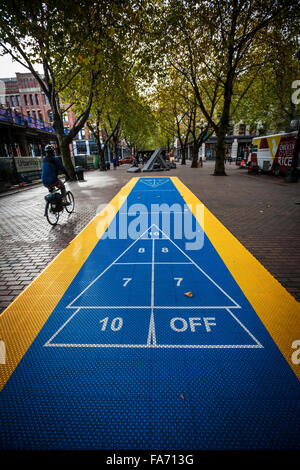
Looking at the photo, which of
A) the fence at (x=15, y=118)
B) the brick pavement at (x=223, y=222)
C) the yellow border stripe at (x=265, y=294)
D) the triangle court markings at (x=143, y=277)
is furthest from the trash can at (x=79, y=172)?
the yellow border stripe at (x=265, y=294)

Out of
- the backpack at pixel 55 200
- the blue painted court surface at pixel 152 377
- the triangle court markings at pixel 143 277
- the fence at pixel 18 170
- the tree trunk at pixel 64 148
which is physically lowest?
the blue painted court surface at pixel 152 377

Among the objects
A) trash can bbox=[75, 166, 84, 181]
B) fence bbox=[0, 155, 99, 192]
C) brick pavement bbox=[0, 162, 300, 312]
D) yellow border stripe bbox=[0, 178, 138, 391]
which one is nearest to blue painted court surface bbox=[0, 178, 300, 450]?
yellow border stripe bbox=[0, 178, 138, 391]

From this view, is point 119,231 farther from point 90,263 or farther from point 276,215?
point 276,215

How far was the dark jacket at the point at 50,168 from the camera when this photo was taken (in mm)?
6707

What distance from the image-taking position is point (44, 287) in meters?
3.93

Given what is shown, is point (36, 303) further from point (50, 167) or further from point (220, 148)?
point (220, 148)

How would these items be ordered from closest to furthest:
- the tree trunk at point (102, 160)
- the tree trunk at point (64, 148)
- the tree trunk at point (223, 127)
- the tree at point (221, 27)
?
1. the tree at point (221, 27)
2. the tree trunk at point (223, 127)
3. the tree trunk at point (64, 148)
4. the tree trunk at point (102, 160)

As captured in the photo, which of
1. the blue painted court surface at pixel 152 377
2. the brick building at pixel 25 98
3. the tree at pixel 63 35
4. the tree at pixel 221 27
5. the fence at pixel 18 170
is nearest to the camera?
the blue painted court surface at pixel 152 377

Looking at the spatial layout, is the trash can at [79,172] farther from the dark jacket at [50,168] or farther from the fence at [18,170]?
the dark jacket at [50,168]

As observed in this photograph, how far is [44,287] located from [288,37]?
19512mm

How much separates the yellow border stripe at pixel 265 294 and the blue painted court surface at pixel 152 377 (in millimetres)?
151

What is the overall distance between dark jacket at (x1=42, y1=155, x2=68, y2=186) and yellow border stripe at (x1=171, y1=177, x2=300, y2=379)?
5.32 meters

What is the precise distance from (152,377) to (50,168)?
Result: 6.64 m

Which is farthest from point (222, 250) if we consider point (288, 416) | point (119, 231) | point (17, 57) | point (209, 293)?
point (17, 57)
